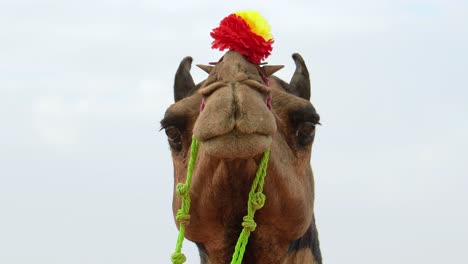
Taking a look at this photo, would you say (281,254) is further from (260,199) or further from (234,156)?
(234,156)

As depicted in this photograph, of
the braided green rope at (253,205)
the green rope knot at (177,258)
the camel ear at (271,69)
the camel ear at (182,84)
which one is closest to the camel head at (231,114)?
the camel ear at (271,69)

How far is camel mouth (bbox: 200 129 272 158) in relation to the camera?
4242 mm

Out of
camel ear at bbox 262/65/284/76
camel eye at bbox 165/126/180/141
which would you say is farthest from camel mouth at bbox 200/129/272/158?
camel ear at bbox 262/65/284/76

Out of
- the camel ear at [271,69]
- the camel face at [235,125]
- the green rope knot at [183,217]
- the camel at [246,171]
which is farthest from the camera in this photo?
the camel ear at [271,69]

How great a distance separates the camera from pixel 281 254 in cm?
551

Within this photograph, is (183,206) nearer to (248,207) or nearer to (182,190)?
(182,190)

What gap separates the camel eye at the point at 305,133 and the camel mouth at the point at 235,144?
1.13 m

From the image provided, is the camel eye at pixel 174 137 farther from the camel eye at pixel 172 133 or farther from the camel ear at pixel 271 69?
the camel ear at pixel 271 69

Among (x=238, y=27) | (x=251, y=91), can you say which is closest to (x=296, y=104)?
(x=238, y=27)

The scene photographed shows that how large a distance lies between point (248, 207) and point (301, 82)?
A: 1473mm

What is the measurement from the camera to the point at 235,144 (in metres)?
4.25

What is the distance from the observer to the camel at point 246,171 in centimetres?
458

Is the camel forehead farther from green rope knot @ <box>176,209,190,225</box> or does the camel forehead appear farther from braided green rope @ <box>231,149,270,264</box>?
green rope knot @ <box>176,209,190,225</box>

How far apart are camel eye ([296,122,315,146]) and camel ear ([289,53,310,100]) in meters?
0.66
